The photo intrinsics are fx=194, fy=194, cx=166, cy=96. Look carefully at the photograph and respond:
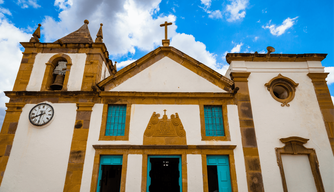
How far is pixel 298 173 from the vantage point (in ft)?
27.1

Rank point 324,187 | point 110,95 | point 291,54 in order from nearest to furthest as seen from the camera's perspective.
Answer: point 324,187, point 110,95, point 291,54

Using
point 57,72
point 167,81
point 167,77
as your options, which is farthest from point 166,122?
point 57,72

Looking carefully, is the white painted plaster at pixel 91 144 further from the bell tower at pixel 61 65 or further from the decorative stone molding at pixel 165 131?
the decorative stone molding at pixel 165 131

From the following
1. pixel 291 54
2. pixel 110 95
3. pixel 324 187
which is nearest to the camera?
pixel 324 187

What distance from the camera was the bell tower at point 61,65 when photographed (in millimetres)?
9648

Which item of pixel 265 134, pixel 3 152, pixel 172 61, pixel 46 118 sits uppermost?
pixel 172 61

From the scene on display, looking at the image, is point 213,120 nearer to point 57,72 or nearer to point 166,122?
point 166,122

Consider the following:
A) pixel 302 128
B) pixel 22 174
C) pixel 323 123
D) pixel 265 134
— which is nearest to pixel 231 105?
pixel 265 134

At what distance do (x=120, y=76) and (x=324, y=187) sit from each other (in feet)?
33.3

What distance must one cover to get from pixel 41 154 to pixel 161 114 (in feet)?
17.9

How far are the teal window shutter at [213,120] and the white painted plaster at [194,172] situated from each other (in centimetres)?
125

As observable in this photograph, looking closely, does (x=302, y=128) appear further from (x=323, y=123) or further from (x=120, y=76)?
(x=120, y=76)

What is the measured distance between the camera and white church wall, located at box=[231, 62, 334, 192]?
324 inches

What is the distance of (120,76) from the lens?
31.8 ft
